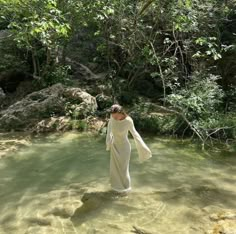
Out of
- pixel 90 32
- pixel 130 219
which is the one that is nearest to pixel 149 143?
pixel 130 219

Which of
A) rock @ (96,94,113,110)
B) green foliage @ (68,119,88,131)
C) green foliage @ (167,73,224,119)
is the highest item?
green foliage @ (167,73,224,119)

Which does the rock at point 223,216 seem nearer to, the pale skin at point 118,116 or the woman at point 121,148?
the woman at point 121,148

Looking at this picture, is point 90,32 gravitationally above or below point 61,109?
above

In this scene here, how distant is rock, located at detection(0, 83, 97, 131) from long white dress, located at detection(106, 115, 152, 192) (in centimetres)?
557

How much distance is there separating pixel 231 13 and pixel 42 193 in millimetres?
11552

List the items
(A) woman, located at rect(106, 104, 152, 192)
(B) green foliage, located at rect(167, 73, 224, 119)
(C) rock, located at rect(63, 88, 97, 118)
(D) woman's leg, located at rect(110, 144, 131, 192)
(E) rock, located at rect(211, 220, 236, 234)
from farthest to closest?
(C) rock, located at rect(63, 88, 97, 118) < (B) green foliage, located at rect(167, 73, 224, 119) < (D) woman's leg, located at rect(110, 144, 131, 192) < (A) woman, located at rect(106, 104, 152, 192) < (E) rock, located at rect(211, 220, 236, 234)

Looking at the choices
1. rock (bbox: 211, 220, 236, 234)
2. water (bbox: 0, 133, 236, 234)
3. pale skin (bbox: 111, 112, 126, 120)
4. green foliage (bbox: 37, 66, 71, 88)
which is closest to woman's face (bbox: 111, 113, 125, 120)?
pale skin (bbox: 111, 112, 126, 120)

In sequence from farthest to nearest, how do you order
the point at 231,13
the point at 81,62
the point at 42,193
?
the point at 81,62 < the point at 231,13 < the point at 42,193

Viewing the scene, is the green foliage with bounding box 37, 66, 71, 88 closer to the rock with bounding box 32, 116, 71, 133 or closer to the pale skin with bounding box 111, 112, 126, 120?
the rock with bounding box 32, 116, 71, 133

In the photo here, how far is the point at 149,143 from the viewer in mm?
10672

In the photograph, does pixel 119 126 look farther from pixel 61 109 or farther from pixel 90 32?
pixel 90 32

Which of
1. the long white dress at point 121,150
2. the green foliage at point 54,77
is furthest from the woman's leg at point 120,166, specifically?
the green foliage at point 54,77

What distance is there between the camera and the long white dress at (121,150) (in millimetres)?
6508

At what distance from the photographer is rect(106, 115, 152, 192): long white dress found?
21.4 feet
